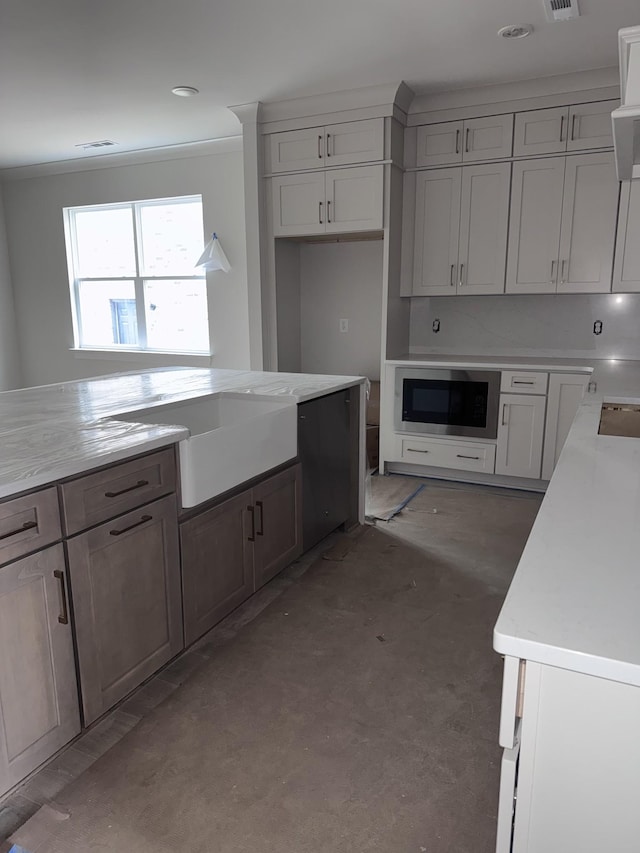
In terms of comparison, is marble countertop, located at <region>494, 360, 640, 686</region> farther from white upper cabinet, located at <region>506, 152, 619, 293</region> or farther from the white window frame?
the white window frame

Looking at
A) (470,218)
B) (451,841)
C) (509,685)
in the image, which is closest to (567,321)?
(470,218)

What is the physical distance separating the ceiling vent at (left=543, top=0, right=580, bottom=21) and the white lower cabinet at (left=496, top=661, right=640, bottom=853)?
3017 millimetres

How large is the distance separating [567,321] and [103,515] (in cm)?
358

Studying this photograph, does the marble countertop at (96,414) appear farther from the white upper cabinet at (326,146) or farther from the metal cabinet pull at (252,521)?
the white upper cabinet at (326,146)

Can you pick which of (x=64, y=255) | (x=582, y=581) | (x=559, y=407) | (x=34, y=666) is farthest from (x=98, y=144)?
(x=582, y=581)

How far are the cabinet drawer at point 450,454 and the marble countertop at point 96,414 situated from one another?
48.3 inches

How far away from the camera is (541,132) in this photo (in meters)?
3.67

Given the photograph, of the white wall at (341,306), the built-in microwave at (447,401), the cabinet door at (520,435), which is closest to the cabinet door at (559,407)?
the cabinet door at (520,435)

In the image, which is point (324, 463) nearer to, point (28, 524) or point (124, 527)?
point (124, 527)

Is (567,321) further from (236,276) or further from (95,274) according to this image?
(95,274)

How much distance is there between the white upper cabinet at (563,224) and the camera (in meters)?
3.62

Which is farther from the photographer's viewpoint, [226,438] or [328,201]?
[328,201]

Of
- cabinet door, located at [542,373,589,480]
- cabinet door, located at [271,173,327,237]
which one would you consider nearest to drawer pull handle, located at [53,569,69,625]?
cabinet door, located at [542,373,589,480]

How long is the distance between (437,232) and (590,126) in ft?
3.57
